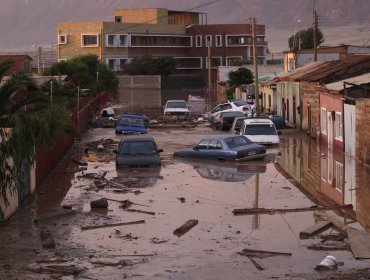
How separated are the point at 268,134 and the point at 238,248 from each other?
23.4 m

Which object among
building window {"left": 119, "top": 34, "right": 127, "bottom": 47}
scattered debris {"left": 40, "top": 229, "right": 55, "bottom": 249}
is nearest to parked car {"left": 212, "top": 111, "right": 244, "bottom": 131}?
scattered debris {"left": 40, "top": 229, "right": 55, "bottom": 249}

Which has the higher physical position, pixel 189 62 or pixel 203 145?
pixel 189 62

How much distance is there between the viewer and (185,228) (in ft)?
67.6

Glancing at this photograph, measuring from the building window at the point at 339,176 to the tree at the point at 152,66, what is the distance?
95.4 m

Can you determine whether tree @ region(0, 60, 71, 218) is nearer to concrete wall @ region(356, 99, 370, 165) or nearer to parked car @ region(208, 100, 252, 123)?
concrete wall @ region(356, 99, 370, 165)

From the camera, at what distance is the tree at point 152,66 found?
422ft

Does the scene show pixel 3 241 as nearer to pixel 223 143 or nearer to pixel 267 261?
pixel 267 261

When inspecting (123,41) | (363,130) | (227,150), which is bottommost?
(227,150)

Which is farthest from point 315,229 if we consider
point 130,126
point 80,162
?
point 130,126

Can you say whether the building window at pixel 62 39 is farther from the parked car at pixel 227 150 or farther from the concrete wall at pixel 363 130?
the concrete wall at pixel 363 130

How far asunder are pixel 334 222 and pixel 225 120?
33.4m

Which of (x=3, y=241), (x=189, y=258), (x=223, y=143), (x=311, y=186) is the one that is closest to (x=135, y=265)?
(x=189, y=258)

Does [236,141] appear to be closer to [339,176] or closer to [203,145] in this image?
[203,145]

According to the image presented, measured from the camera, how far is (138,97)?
106 m
